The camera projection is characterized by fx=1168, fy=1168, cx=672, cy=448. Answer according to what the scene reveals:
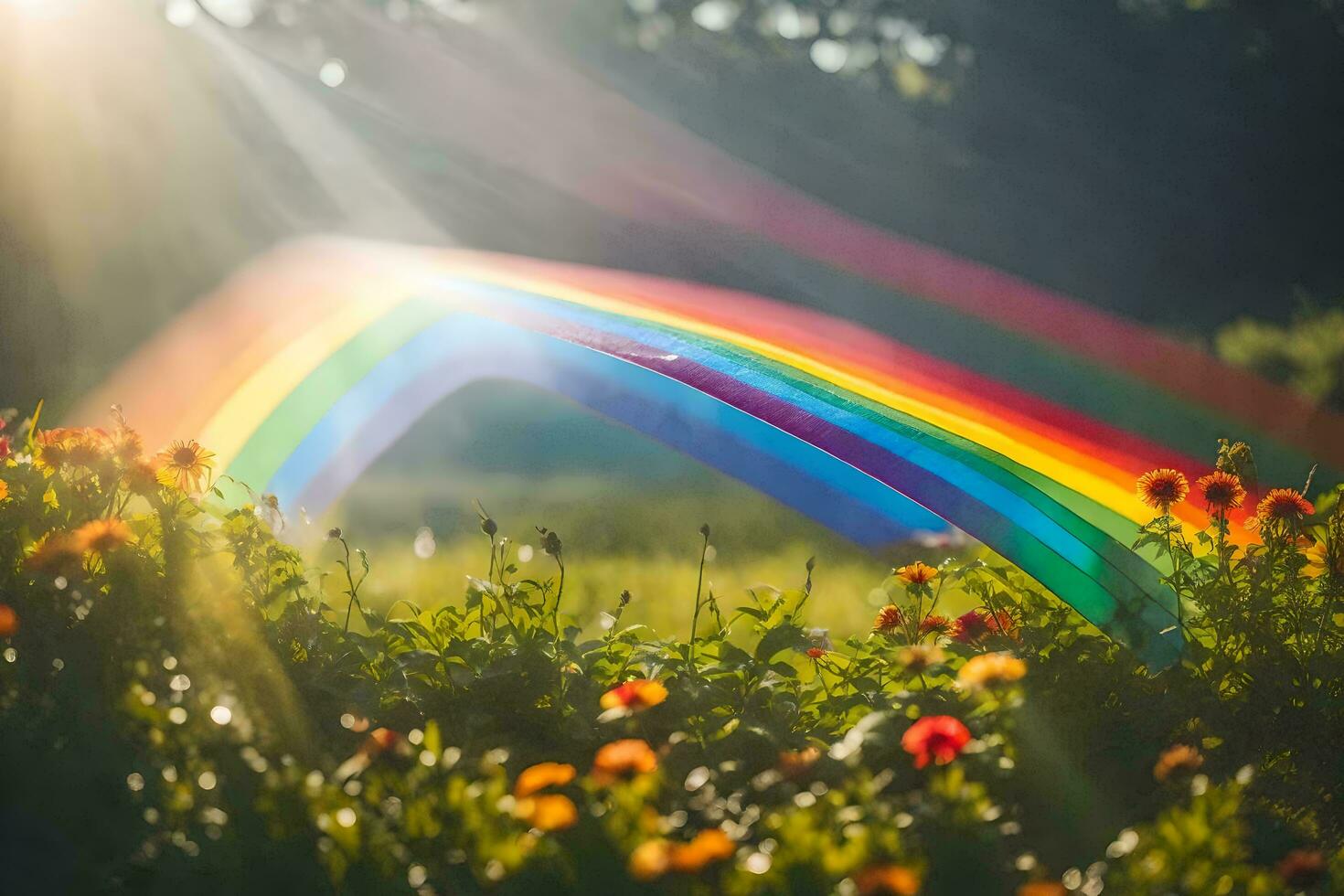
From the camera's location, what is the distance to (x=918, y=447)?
2943 mm

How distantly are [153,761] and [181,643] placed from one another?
42 centimetres

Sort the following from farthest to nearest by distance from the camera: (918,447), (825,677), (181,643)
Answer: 1. (918,447)
2. (825,677)
3. (181,643)

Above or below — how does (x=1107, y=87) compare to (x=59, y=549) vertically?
above

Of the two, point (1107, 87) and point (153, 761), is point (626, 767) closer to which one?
point (153, 761)

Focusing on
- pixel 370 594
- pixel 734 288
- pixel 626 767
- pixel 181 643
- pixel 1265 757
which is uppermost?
pixel 734 288

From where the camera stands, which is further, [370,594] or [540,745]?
[370,594]

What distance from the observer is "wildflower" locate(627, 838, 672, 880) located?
138cm

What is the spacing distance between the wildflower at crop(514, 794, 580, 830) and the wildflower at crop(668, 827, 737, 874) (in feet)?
0.54

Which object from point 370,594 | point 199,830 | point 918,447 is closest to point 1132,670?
point 918,447

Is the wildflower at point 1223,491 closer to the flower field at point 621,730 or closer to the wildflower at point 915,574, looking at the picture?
the flower field at point 621,730

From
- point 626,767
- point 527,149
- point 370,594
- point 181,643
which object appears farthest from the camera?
point 527,149

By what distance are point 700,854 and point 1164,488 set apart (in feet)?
5.03

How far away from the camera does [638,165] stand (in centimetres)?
1369

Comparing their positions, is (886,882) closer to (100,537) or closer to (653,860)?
(653,860)
